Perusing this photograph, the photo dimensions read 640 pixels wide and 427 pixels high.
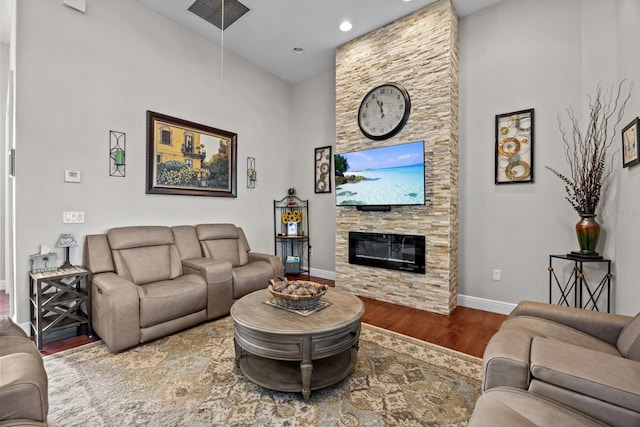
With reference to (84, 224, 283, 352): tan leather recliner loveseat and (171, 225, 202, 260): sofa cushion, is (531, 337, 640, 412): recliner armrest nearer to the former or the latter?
(84, 224, 283, 352): tan leather recliner loveseat

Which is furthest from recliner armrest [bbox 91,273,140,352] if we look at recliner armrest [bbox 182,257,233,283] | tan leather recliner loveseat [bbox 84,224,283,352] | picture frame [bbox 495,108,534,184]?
picture frame [bbox 495,108,534,184]

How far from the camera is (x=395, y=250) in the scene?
3.63m

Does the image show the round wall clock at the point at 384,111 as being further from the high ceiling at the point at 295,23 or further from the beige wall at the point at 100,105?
the beige wall at the point at 100,105

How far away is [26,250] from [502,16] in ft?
17.8

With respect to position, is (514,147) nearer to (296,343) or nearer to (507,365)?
(507,365)

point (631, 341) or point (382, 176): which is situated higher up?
point (382, 176)

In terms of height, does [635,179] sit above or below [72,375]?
above

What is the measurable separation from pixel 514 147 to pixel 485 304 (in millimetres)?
1822

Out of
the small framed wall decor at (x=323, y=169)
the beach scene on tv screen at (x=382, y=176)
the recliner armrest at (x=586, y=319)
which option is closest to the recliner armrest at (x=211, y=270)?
the beach scene on tv screen at (x=382, y=176)

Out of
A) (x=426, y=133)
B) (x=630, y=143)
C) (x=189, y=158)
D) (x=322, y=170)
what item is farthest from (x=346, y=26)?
(x=630, y=143)

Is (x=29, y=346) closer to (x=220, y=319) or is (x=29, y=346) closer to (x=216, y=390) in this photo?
(x=216, y=390)

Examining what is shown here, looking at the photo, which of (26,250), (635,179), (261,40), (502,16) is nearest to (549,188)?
(635,179)

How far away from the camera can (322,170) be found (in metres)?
4.82

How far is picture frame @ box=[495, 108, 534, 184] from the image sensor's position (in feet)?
9.96
